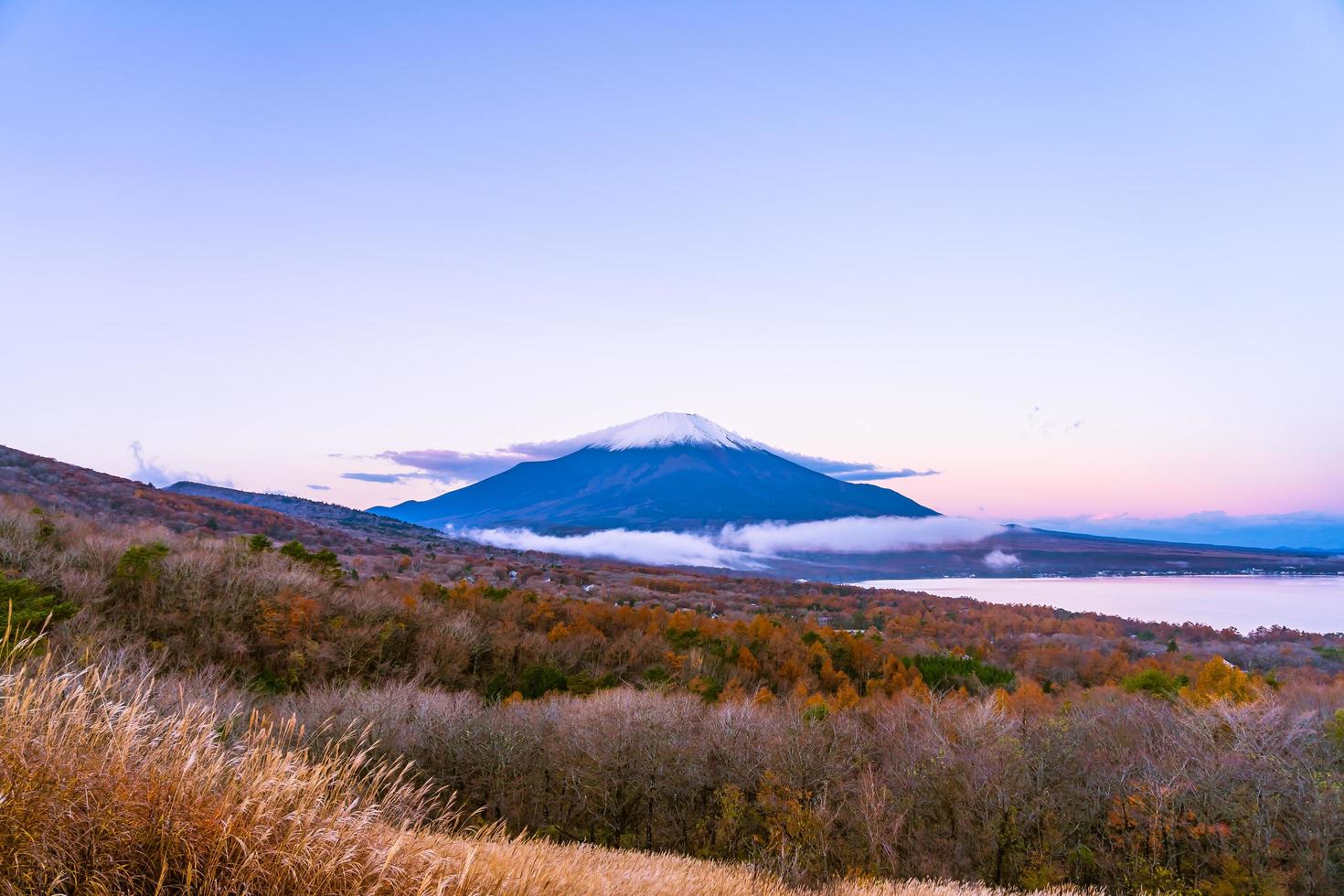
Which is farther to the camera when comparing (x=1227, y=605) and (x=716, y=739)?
(x=1227, y=605)

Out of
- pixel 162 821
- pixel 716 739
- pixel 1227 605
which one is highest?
pixel 162 821

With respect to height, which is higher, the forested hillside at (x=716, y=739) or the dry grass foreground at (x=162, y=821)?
the dry grass foreground at (x=162, y=821)

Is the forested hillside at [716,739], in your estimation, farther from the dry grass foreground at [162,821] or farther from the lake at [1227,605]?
the lake at [1227,605]

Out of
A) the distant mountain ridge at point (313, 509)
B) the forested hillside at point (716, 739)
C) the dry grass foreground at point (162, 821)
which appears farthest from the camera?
the distant mountain ridge at point (313, 509)

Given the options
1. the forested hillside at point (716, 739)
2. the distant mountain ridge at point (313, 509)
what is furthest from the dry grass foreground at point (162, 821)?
the distant mountain ridge at point (313, 509)

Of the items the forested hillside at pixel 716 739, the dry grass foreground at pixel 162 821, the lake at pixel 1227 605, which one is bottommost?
the lake at pixel 1227 605

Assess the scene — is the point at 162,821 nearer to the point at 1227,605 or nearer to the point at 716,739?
the point at 716,739

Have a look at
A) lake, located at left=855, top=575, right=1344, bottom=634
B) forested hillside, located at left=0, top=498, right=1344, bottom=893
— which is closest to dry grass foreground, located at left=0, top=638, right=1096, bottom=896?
forested hillside, located at left=0, top=498, right=1344, bottom=893

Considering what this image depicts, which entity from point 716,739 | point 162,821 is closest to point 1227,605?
point 716,739

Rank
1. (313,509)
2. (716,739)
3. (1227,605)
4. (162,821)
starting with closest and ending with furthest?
(162,821)
(716,739)
(313,509)
(1227,605)

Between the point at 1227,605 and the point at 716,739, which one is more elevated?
the point at 716,739

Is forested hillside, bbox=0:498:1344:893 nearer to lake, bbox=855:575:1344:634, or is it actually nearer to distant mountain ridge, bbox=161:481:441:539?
distant mountain ridge, bbox=161:481:441:539

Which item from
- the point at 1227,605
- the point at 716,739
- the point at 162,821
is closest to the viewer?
the point at 162,821

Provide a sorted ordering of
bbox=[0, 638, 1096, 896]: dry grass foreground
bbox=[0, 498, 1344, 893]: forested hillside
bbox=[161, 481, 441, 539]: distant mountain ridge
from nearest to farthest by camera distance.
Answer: bbox=[0, 638, 1096, 896]: dry grass foreground < bbox=[0, 498, 1344, 893]: forested hillside < bbox=[161, 481, 441, 539]: distant mountain ridge
